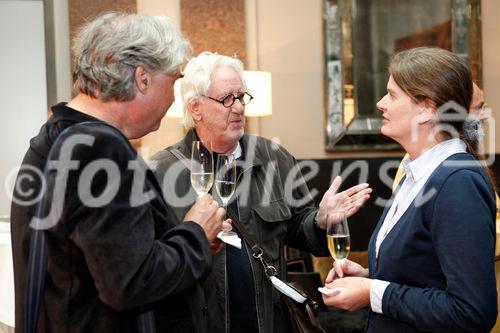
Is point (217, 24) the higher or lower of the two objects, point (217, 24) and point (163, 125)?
the higher

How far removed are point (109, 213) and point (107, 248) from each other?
7 centimetres

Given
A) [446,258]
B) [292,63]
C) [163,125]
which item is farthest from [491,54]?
[446,258]

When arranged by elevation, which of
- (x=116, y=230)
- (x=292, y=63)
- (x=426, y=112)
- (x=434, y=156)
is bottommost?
(x=116, y=230)

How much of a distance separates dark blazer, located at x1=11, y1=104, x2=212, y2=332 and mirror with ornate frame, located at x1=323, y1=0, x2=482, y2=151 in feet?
11.7

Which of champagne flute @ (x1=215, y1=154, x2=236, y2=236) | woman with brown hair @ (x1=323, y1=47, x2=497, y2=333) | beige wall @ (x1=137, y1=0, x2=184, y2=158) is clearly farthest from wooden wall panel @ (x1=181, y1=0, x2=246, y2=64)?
woman with brown hair @ (x1=323, y1=47, x2=497, y2=333)

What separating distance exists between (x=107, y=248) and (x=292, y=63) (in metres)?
3.84

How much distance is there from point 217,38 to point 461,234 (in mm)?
3642

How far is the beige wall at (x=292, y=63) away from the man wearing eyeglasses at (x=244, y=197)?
2519mm

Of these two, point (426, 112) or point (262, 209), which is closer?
point (426, 112)

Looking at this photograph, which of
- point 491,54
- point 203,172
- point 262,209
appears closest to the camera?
point 203,172

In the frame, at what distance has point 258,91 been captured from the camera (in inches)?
158

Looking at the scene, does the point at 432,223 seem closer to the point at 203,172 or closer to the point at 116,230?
the point at 203,172

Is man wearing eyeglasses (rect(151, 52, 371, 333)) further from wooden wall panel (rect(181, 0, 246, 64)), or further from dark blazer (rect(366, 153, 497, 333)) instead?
wooden wall panel (rect(181, 0, 246, 64))

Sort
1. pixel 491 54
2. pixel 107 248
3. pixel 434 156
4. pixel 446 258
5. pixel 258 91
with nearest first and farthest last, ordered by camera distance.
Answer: pixel 107 248 → pixel 446 258 → pixel 434 156 → pixel 258 91 → pixel 491 54
